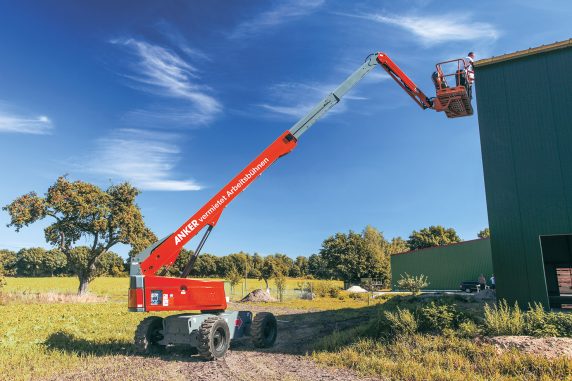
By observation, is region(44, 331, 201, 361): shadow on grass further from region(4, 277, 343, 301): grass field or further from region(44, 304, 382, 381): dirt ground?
region(4, 277, 343, 301): grass field

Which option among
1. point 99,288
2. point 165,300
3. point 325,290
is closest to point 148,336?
point 165,300

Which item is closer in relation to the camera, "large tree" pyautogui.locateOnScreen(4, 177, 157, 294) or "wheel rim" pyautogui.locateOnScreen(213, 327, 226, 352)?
"wheel rim" pyautogui.locateOnScreen(213, 327, 226, 352)

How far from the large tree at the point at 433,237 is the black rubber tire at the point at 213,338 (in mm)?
82027

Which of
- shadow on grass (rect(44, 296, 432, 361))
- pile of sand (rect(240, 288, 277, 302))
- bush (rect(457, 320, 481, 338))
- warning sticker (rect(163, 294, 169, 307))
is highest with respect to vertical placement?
warning sticker (rect(163, 294, 169, 307))

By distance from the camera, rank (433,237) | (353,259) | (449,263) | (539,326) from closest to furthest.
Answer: (539,326)
(449,263)
(353,259)
(433,237)

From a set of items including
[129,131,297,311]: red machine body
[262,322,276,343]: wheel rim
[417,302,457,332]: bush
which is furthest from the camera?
[262,322,276,343]: wheel rim

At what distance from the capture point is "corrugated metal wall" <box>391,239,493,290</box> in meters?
43.4

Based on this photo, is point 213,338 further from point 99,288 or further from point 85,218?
point 99,288

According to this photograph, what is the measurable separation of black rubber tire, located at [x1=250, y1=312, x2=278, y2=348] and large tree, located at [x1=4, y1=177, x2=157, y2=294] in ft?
79.6

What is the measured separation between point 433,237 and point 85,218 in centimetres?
7409

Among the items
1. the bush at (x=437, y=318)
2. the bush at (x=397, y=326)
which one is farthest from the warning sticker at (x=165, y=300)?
the bush at (x=437, y=318)

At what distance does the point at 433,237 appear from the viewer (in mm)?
87250

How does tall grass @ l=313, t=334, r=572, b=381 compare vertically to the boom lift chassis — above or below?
below

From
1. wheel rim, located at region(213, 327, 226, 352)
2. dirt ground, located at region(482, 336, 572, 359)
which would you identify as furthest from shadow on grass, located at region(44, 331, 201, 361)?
dirt ground, located at region(482, 336, 572, 359)
